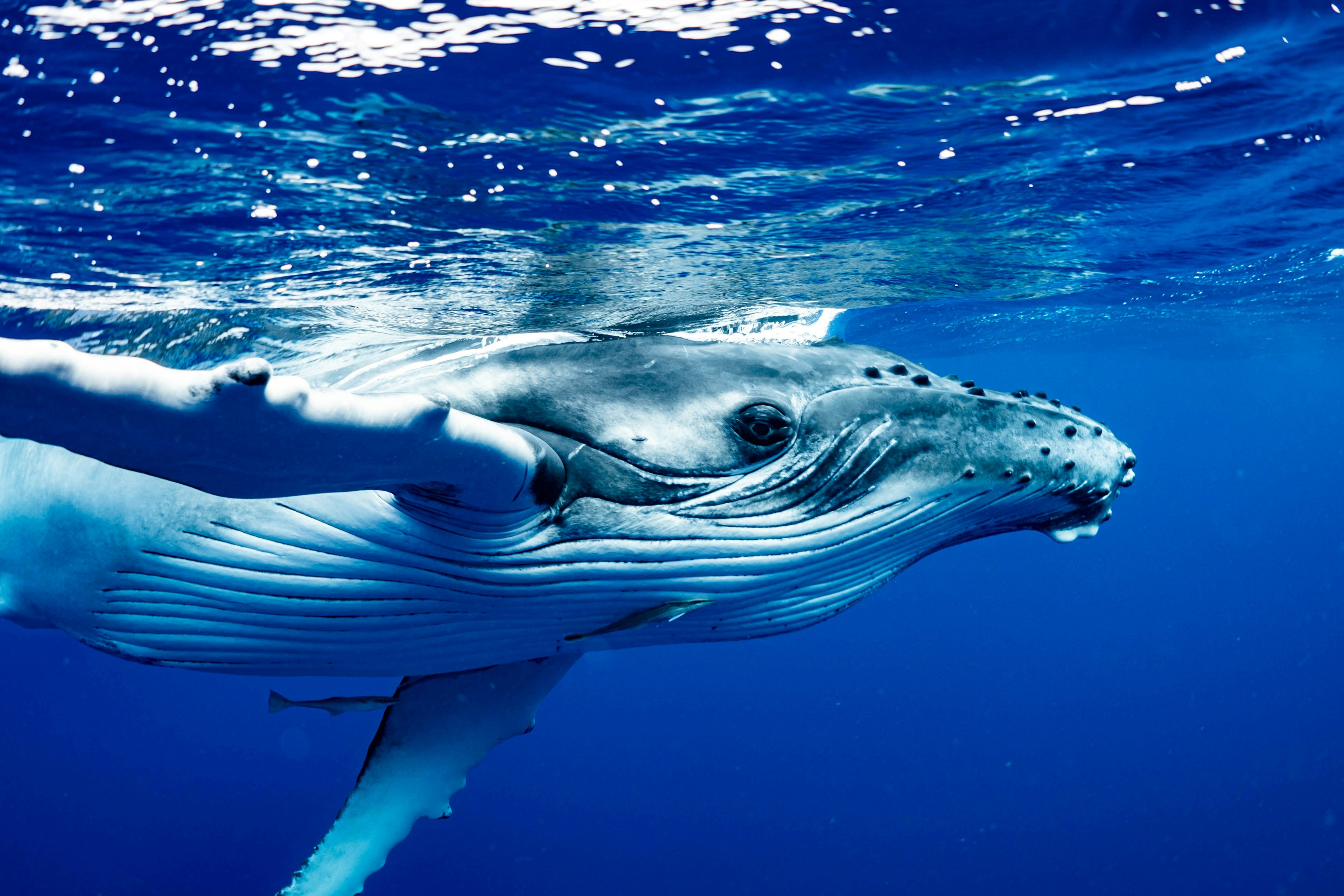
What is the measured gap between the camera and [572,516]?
3.11 meters

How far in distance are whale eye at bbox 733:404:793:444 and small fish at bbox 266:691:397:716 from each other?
214 centimetres

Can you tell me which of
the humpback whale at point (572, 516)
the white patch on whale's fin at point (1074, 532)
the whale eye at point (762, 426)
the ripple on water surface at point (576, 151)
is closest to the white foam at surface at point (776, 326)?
the ripple on water surface at point (576, 151)

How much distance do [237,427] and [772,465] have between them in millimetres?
2110

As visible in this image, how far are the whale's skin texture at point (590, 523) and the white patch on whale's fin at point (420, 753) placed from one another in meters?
A: 0.71

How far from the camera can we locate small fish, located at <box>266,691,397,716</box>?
3859mm

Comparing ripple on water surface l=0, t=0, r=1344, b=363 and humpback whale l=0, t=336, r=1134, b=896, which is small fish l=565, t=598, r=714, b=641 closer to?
humpback whale l=0, t=336, r=1134, b=896

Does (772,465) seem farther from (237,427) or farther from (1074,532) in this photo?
(237,427)

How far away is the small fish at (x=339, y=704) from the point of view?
12.7 feet

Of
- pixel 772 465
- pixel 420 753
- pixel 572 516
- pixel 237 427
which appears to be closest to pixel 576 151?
pixel 772 465

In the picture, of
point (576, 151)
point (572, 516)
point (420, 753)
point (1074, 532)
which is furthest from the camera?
point (576, 151)

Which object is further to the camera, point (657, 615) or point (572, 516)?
point (657, 615)

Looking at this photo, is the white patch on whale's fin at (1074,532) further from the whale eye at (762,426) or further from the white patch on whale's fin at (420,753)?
the white patch on whale's fin at (420,753)

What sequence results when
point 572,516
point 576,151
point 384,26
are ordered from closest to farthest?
1. point 572,516
2. point 384,26
3. point 576,151

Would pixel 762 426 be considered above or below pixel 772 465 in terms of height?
above
